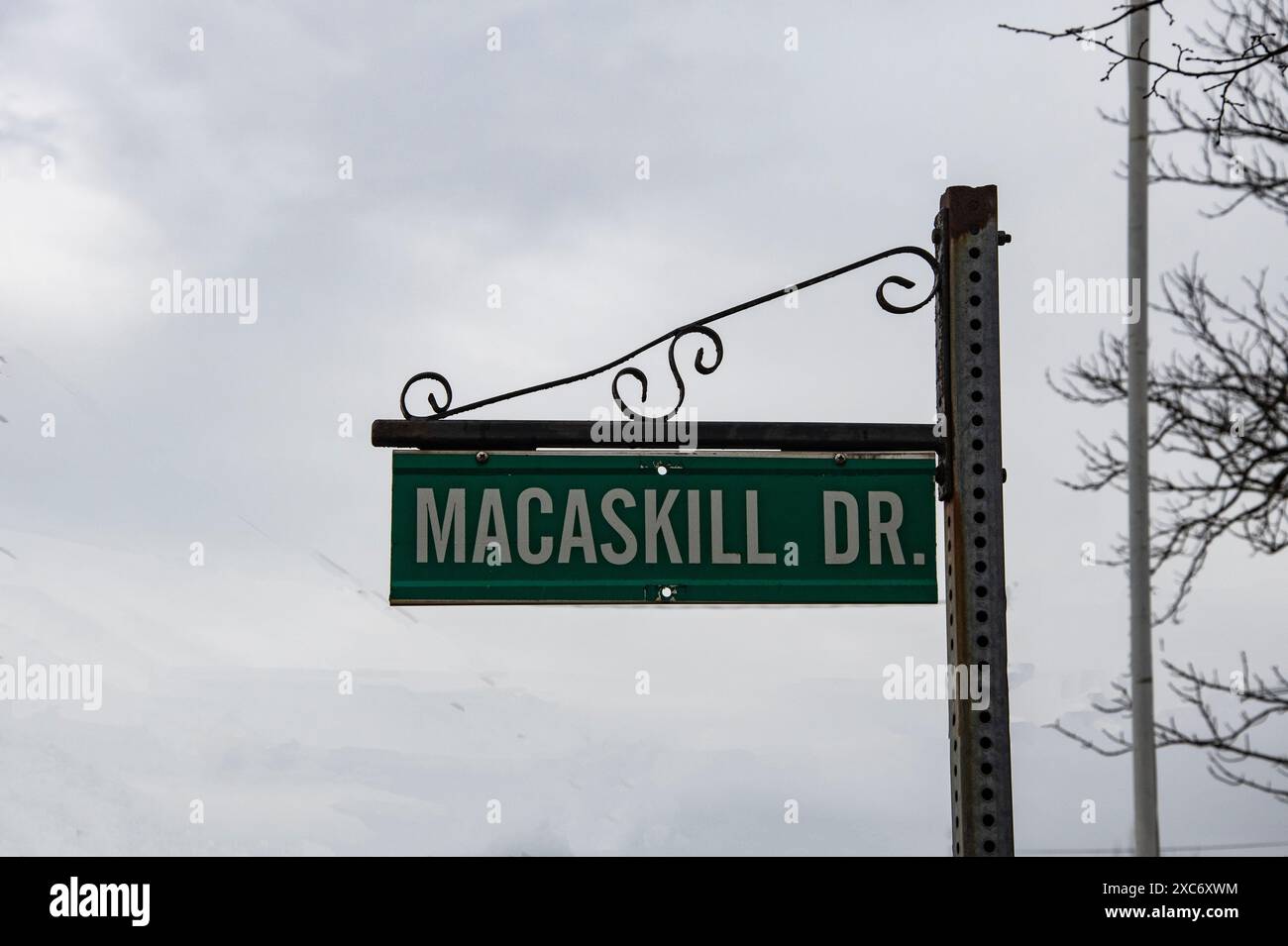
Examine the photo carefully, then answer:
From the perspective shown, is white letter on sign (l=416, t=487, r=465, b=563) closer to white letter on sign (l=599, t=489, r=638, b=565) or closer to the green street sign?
the green street sign

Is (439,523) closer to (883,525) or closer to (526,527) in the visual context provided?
(526,527)

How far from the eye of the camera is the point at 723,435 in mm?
3920

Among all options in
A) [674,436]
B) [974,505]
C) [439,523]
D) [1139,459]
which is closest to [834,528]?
[974,505]

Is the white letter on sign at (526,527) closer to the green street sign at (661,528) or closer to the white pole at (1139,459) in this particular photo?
the green street sign at (661,528)

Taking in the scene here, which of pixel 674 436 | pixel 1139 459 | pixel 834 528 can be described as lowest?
pixel 834 528

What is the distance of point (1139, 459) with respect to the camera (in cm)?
899

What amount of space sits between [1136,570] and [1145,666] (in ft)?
1.88

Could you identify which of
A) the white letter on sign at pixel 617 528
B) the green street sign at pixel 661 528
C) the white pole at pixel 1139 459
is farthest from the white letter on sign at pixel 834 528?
the white pole at pixel 1139 459

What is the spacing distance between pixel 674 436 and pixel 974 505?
80 centimetres

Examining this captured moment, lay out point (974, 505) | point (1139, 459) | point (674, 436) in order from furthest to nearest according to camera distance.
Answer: point (1139, 459), point (674, 436), point (974, 505)

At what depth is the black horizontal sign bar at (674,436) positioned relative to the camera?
3.91 metres

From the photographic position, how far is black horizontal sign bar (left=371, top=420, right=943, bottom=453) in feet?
12.8
